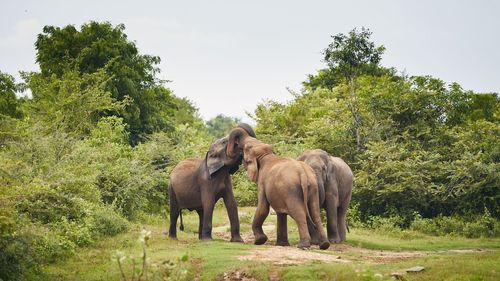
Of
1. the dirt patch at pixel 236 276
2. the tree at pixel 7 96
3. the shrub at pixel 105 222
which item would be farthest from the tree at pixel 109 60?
the dirt patch at pixel 236 276

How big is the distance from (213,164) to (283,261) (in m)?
4.95

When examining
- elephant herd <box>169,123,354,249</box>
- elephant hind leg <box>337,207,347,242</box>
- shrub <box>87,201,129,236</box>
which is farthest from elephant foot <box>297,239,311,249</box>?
shrub <box>87,201,129,236</box>

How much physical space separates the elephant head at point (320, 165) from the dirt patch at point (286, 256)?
342 centimetres

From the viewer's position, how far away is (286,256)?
15234 millimetres

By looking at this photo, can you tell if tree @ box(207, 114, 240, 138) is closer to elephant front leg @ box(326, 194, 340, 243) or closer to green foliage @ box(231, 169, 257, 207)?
green foliage @ box(231, 169, 257, 207)

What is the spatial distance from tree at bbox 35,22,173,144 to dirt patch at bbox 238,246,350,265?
2166cm

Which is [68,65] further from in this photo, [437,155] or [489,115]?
[489,115]

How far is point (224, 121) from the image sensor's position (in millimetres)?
139875

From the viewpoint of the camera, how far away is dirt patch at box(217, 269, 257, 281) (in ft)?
Answer: 45.3

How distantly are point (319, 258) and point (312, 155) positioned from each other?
16.5 ft

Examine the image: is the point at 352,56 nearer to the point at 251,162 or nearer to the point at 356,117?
the point at 356,117

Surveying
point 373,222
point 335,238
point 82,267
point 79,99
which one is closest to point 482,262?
point 335,238

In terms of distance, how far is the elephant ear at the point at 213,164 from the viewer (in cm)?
1905

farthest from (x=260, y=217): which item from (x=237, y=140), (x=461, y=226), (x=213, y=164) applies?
(x=461, y=226)
